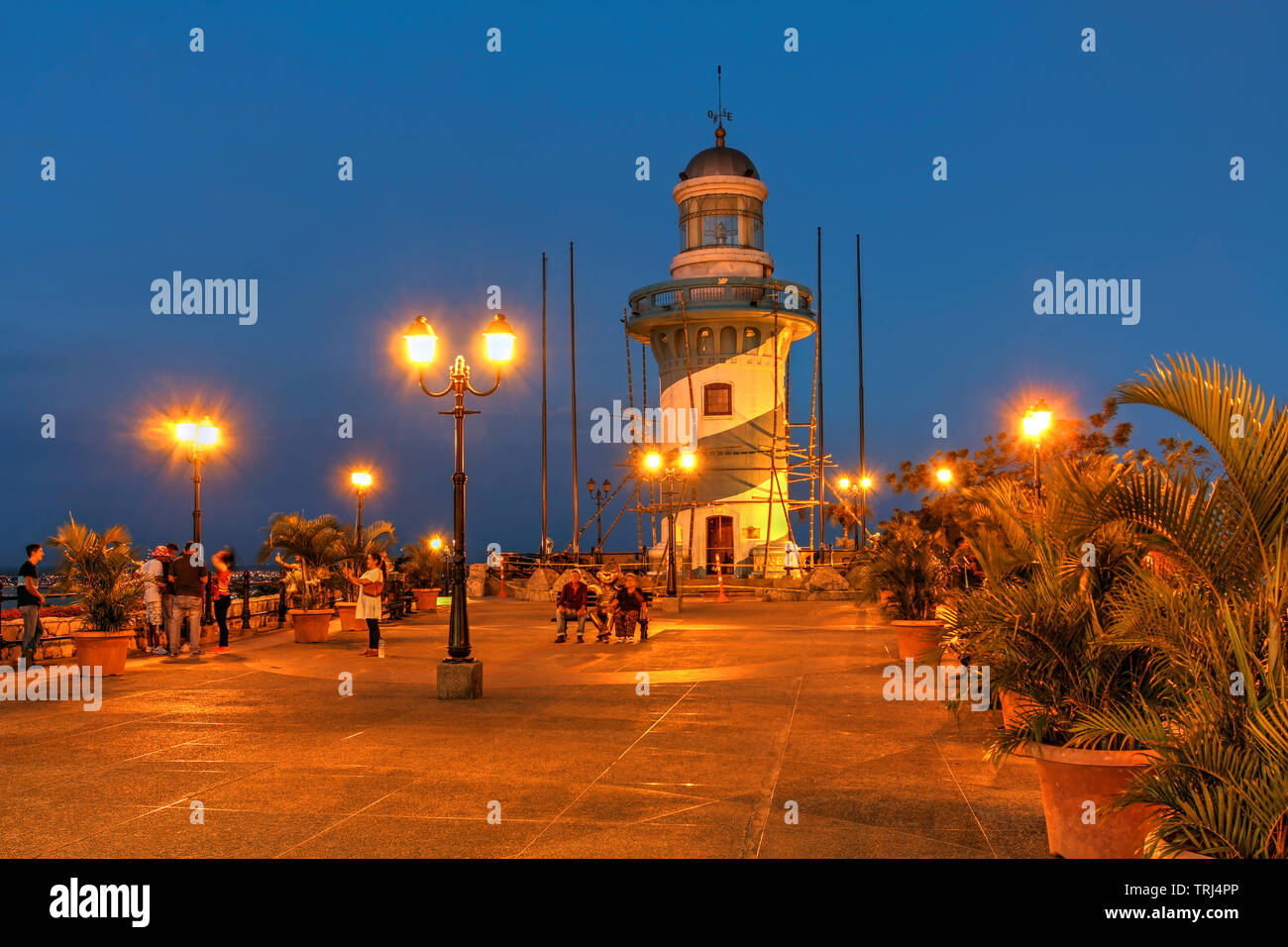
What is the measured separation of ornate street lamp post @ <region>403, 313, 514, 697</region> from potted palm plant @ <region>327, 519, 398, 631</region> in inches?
363

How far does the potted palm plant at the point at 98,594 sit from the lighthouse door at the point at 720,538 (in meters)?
28.1

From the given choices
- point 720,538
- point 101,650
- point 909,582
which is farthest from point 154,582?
point 720,538

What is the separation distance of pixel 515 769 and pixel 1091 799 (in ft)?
15.0

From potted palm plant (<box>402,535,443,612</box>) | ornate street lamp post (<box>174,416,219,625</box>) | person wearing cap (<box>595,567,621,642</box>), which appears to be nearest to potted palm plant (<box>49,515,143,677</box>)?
ornate street lamp post (<box>174,416,219,625</box>)

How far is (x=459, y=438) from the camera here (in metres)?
13.2

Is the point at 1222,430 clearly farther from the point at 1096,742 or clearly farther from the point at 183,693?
the point at 183,693

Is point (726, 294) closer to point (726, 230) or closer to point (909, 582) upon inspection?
point (726, 230)

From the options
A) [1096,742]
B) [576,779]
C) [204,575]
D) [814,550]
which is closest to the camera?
[1096,742]

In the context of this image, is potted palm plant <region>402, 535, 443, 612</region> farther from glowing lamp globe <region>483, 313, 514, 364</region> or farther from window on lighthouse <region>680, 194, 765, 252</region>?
glowing lamp globe <region>483, 313, 514, 364</region>

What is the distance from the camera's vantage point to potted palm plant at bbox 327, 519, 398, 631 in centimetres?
2333

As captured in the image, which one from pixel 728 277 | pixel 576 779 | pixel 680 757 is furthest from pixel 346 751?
pixel 728 277

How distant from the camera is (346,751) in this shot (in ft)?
30.9

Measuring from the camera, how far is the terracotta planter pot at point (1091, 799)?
5629mm
